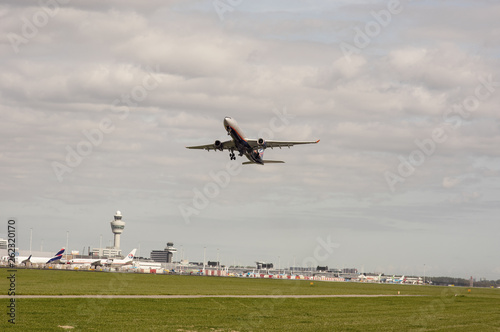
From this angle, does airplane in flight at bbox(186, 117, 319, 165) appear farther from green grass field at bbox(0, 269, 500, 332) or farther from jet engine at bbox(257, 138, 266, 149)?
green grass field at bbox(0, 269, 500, 332)

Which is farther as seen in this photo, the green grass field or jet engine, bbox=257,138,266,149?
jet engine, bbox=257,138,266,149

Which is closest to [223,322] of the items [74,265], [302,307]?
[302,307]

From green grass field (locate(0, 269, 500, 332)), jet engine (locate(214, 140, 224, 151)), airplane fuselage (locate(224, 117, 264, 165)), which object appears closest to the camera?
green grass field (locate(0, 269, 500, 332))

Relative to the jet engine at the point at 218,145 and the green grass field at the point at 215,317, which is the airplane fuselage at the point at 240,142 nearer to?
the jet engine at the point at 218,145

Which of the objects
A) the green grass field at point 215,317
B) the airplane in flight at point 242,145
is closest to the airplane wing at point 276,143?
the airplane in flight at point 242,145

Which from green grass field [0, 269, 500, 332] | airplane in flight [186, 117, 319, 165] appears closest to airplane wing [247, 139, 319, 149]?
airplane in flight [186, 117, 319, 165]

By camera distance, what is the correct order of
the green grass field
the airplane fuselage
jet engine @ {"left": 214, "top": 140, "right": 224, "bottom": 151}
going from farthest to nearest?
jet engine @ {"left": 214, "top": 140, "right": 224, "bottom": 151} → the airplane fuselage → the green grass field

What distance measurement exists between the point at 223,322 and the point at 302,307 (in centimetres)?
1612

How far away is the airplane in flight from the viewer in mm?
64812

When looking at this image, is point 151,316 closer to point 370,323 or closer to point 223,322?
point 223,322

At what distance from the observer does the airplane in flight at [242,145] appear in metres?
64.8

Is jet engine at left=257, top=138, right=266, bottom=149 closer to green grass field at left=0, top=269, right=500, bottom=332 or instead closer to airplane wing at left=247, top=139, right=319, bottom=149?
airplane wing at left=247, top=139, right=319, bottom=149

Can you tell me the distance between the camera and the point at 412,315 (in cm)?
4916

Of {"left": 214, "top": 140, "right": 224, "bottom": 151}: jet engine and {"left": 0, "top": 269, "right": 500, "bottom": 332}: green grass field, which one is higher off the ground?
{"left": 214, "top": 140, "right": 224, "bottom": 151}: jet engine
